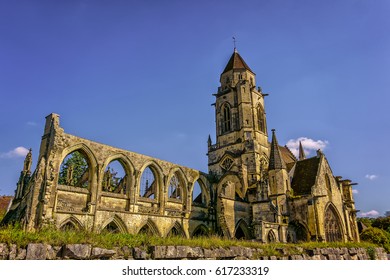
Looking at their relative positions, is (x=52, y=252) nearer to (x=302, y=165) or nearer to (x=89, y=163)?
(x=89, y=163)

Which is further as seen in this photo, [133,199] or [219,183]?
[219,183]

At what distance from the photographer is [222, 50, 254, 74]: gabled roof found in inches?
1347

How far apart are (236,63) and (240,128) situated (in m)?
8.28

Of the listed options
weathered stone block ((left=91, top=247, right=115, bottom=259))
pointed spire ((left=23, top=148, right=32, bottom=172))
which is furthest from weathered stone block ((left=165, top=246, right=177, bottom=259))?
pointed spire ((left=23, top=148, right=32, bottom=172))

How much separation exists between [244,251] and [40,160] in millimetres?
13009

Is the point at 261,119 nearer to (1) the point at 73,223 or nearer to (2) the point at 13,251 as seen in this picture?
(1) the point at 73,223

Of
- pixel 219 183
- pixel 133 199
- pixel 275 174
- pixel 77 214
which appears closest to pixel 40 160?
pixel 77 214

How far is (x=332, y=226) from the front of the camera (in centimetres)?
2653

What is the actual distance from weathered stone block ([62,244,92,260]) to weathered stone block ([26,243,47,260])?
0.39m

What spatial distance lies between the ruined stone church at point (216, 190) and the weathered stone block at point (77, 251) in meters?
7.75

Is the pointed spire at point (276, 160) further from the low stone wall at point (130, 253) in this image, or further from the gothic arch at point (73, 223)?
the gothic arch at point (73, 223)

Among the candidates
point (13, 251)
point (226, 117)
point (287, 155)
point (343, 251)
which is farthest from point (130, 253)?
point (287, 155)

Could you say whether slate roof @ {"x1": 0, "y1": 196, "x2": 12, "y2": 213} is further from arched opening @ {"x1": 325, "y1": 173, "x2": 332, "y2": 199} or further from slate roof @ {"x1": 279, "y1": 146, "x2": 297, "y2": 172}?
arched opening @ {"x1": 325, "y1": 173, "x2": 332, "y2": 199}

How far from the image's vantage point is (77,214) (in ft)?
57.1
